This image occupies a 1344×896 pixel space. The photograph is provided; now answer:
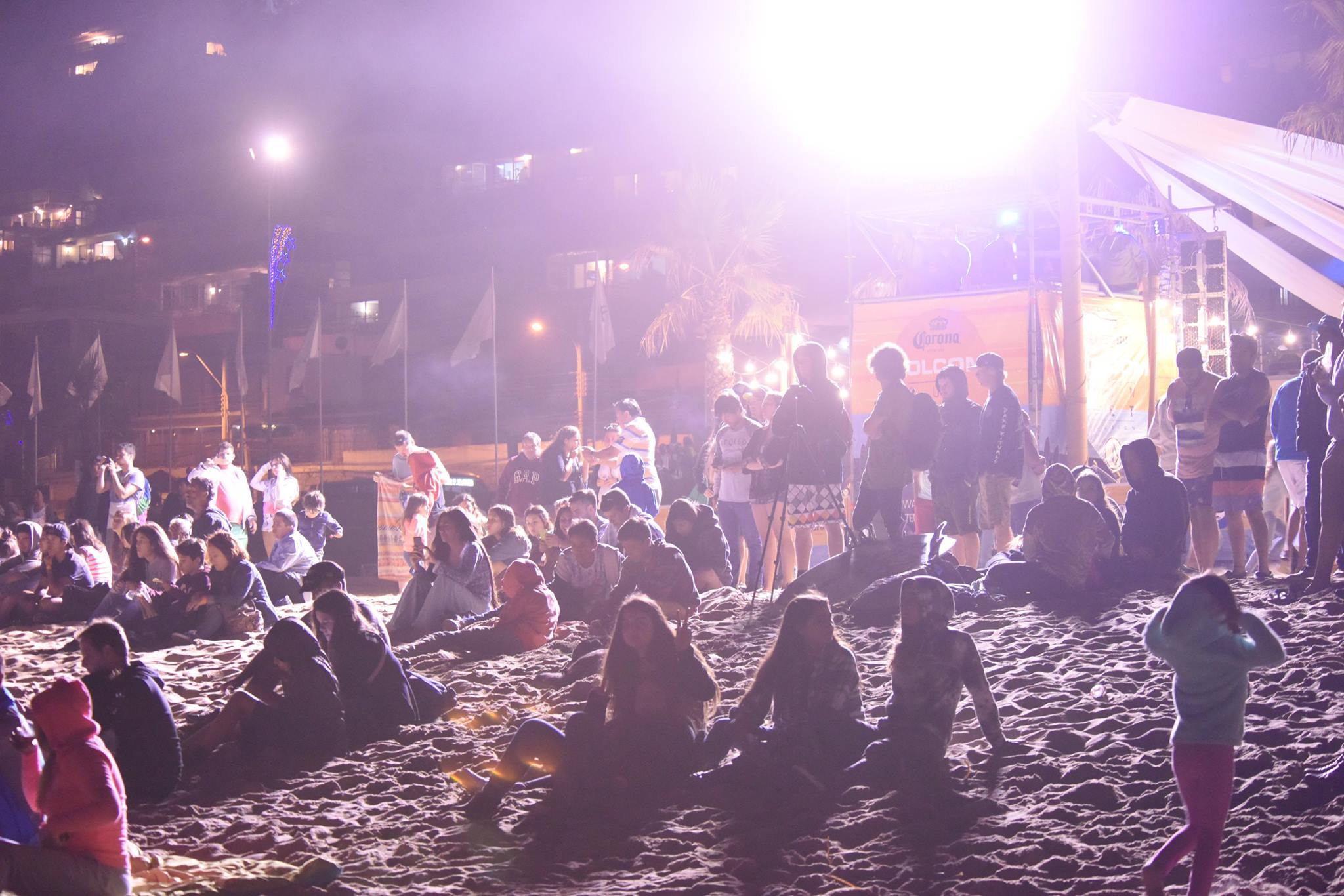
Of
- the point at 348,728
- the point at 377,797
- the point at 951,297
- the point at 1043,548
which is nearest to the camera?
the point at 377,797

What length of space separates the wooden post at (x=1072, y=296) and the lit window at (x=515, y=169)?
23861 millimetres

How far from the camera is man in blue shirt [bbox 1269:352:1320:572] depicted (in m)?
8.70

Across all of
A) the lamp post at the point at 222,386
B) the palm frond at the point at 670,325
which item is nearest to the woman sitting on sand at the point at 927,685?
the palm frond at the point at 670,325

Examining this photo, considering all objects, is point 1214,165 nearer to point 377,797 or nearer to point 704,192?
point 377,797

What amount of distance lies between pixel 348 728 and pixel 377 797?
0.98 metres

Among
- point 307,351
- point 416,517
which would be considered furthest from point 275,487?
point 307,351

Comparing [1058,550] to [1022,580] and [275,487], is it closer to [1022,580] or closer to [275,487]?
[1022,580]

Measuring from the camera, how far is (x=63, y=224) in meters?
47.7

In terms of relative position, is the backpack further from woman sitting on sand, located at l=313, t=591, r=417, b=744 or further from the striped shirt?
woman sitting on sand, located at l=313, t=591, r=417, b=744

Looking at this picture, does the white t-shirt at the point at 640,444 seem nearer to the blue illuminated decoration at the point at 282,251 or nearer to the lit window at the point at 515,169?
the lit window at the point at 515,169

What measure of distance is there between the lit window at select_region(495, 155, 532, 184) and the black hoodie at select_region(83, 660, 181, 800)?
3056 centimetres

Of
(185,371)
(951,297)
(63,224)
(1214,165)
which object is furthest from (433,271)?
(1214,165)

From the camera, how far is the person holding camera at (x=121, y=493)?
14.9 meters

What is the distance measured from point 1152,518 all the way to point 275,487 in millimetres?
10133
